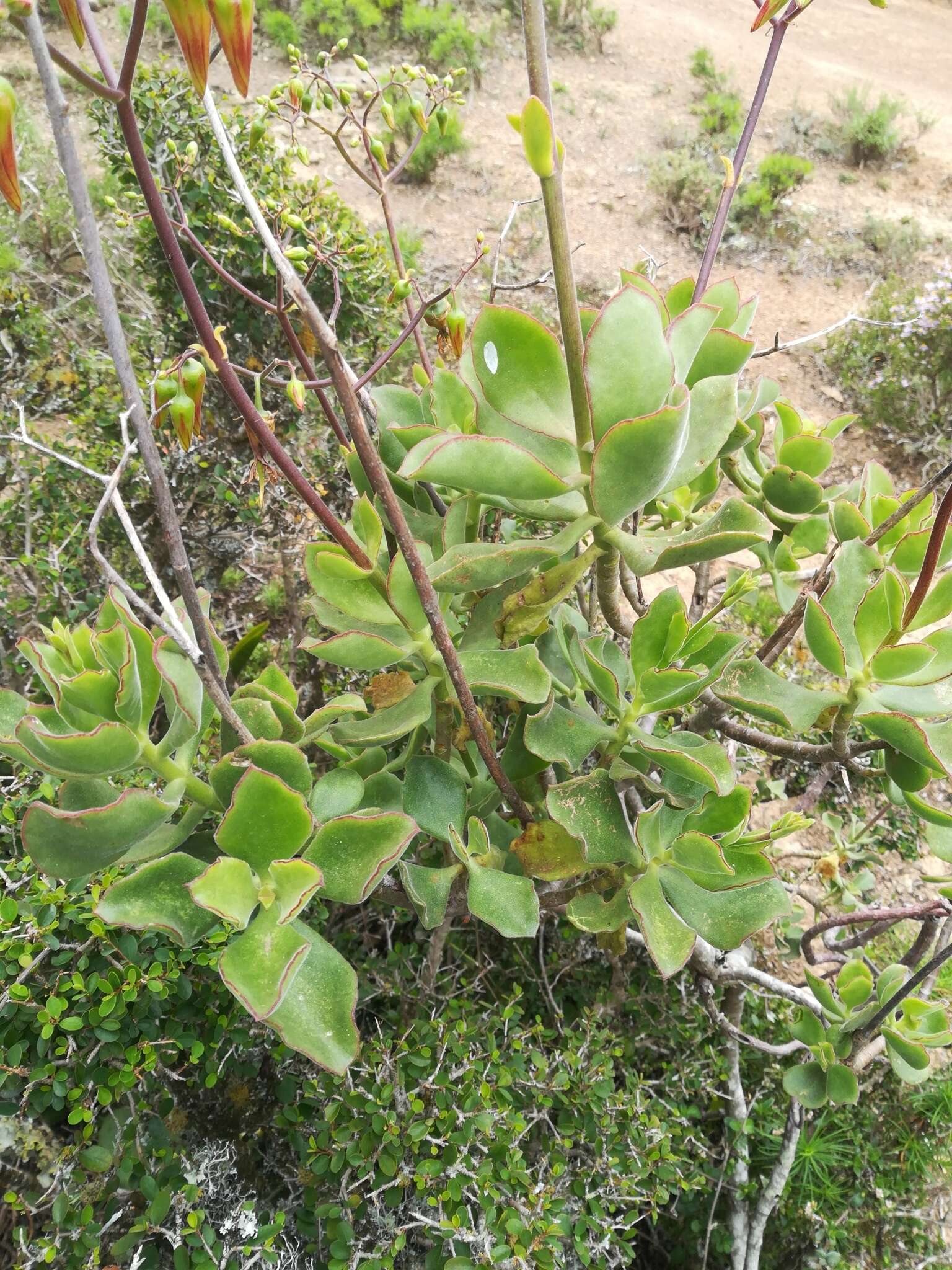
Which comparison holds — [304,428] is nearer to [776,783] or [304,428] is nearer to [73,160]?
[776,783]

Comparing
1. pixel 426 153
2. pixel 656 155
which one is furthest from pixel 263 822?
pixel 656 155

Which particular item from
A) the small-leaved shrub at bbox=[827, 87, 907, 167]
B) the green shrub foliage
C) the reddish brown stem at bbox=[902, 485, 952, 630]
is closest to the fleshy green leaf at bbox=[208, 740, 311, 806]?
the reddish brown stem at bbox=[902, 485, 952, 630]

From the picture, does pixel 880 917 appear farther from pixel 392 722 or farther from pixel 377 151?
pixel 377 151

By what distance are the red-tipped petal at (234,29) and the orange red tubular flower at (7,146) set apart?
0.14 meters

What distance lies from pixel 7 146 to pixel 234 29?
0.18m

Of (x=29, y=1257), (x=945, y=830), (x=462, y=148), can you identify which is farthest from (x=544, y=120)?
(x=462, y=148)

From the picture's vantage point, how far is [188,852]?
94 centimetres

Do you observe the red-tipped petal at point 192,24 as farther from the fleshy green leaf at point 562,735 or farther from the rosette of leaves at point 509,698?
the fleshy green leaf at point 562,735

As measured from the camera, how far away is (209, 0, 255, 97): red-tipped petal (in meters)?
0.50

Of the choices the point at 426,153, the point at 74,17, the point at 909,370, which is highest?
the point at 74,17

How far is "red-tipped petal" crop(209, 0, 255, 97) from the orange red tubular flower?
0.14 m

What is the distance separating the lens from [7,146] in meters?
0.54

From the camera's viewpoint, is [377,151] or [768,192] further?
[768,192]

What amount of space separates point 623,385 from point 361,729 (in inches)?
19.4
